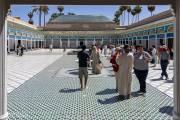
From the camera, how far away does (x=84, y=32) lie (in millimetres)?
65750

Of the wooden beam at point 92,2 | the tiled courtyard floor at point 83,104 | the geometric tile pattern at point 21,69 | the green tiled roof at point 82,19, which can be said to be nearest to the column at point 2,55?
the wooden beam at point 92,2

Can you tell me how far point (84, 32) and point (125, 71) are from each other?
191ft

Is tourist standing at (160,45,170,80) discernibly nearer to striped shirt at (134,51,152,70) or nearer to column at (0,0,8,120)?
striped shirt at (134,51,152,70)

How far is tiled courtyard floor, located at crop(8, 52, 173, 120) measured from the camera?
619 centimetres

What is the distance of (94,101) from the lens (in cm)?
772

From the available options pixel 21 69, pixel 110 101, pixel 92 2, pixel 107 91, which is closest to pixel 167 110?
pixel 110 101

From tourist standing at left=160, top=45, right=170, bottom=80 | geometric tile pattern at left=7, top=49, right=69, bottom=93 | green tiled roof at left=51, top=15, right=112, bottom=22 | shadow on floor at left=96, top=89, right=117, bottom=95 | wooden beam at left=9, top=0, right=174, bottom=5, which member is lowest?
shadow on floor at left=96, top=89, right=117, bottom=95

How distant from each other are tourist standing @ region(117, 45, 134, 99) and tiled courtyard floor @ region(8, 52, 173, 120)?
0.31 meters

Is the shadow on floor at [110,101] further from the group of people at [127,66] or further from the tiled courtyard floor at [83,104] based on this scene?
A: the group of people at [127,66]

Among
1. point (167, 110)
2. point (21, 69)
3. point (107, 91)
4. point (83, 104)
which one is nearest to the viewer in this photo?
point (167, 110)

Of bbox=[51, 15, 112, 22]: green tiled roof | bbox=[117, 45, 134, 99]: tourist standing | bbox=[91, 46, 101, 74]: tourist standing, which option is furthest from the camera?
bbox=[51, 15, 112, 22]: green tiled roof

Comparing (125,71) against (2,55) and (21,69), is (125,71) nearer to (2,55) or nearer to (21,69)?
(2,55)

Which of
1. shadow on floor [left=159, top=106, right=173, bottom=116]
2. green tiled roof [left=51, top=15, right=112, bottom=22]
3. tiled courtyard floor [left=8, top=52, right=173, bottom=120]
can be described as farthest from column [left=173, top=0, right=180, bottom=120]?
green tiled roof [left=51, top=15, right=112, bottom=22]

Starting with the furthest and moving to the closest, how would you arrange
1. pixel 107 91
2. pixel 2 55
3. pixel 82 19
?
pixel 82 19 → pixel 107 91 → pixel 2 55
